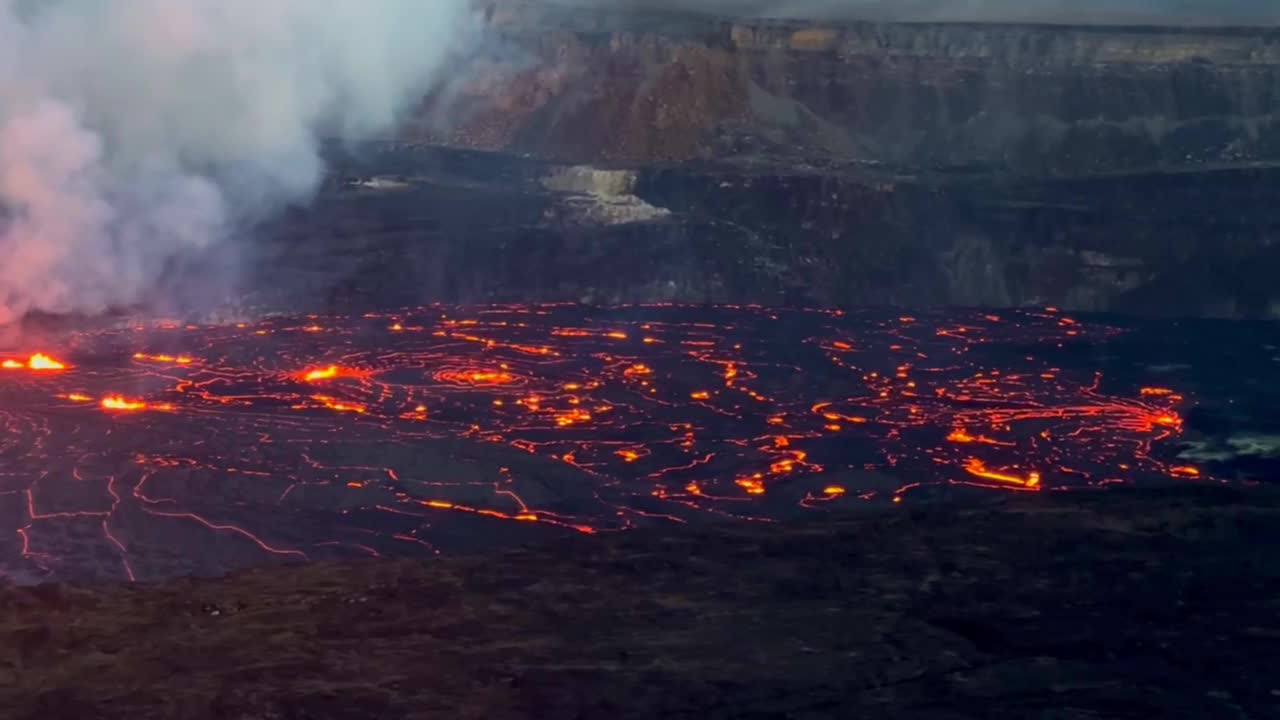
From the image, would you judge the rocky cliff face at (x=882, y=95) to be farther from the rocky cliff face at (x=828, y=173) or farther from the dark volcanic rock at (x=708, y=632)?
the dark volcanic rock at (x=708, y=632)

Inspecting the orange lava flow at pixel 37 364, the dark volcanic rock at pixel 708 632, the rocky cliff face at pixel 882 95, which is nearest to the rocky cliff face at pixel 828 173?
the rocky cliff face at pixel 882 95

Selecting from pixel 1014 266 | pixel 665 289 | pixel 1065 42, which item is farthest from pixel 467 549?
pixel 1065 42

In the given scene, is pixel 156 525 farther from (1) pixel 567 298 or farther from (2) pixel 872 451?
(1) pixel 567 298

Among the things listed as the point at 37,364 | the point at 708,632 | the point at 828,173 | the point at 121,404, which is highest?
the point at 828,173

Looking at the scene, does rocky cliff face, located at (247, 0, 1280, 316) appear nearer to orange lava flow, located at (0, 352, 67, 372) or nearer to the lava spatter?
the lava spatter

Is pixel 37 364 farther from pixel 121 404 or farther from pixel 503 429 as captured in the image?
pixel 503 429

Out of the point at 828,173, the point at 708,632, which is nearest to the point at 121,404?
the point at 708,632
